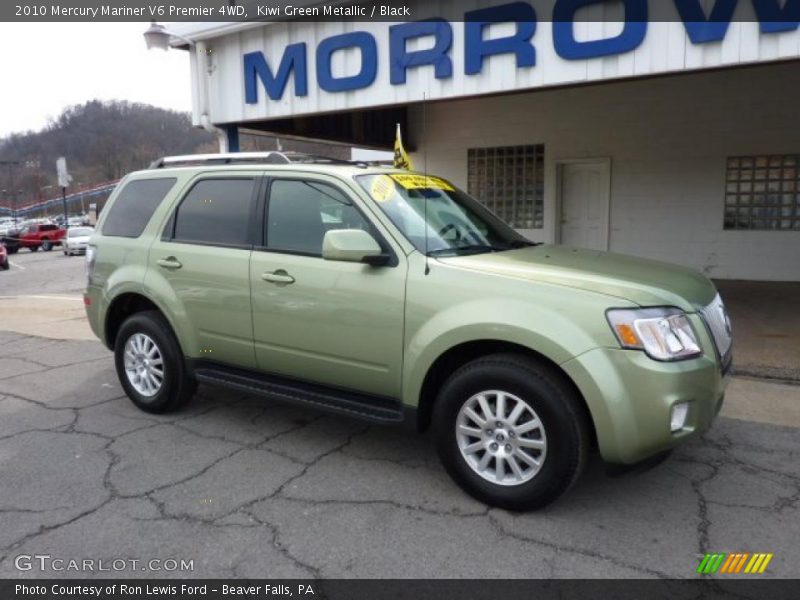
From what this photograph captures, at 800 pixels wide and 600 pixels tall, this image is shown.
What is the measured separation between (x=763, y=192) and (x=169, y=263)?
998 cm

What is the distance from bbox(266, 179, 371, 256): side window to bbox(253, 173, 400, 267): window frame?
1 cm

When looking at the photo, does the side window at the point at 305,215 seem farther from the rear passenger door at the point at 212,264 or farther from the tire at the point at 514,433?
the tire at the point at 514,433

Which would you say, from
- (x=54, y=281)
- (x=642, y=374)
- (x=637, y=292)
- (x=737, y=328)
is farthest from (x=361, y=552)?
(x=54, y=281)

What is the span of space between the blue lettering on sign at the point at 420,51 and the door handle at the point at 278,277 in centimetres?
425

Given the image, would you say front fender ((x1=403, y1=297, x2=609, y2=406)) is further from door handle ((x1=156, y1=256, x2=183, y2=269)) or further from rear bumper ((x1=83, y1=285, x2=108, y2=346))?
rear bumper ((x1=83, y1=285, x2=108, y2=346))

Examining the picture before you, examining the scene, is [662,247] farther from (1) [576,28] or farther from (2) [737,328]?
(1) [576,28]

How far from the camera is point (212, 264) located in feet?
14.1

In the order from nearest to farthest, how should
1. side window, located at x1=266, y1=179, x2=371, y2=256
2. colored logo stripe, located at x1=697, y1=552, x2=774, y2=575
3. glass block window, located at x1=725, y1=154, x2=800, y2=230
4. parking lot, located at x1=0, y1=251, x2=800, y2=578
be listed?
1. colored logo stripe, located at x1=697, y1=552, x2=774, y2=575
2. parking lot, located at x1=0, y1=251, x2=800, y2=578
3. side window, located at x1=266, y1=179, x2=371, y2=256
4. glass block window, located at x1=725, y1=154, x2=800, y2=230

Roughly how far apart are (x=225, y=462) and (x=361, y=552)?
139 cm

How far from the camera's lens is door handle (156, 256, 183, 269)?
4477 mm

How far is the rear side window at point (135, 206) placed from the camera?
4.83m

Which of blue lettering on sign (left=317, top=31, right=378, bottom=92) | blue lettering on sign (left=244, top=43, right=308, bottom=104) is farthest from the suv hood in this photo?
blue lettering on sign (left=244, top=43, right=308, bottom=104)

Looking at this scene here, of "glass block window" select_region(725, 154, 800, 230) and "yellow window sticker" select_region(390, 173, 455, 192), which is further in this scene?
"glass block window" select_region(725, 154, 800, 230)

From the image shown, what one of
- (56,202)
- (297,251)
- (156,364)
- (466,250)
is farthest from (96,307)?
(56,202)
